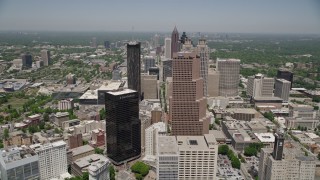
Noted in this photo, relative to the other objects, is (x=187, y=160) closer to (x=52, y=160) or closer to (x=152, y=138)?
(x=152, y=138)

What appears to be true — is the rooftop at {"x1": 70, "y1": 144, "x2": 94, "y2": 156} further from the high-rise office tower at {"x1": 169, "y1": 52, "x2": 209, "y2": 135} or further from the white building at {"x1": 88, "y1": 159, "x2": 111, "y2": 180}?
the high-rise office tower at {"x1": 169, "y1": 52, "x2": 209, "y2": 135}

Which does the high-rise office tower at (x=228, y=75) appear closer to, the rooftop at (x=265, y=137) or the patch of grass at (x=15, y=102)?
the rooftop at (x=265, y=137)

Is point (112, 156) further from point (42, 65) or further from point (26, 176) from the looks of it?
point (42, 65)

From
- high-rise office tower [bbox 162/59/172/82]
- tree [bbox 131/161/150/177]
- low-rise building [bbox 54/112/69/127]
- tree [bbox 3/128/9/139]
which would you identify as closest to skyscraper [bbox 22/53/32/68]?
high-rise office tower [bbox 162/59/172/82]

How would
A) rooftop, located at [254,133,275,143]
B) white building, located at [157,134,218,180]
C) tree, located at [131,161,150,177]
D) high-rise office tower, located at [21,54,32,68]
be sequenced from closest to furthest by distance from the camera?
1. white building, located at [157,134,218,180]
2. tree, located at [131,161,150,177]
3. rooftop, located at [254,133,275,143]
4. high-rise office tower, located at [21,54,32,68]

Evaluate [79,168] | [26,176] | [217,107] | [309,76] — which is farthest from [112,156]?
[309,76]

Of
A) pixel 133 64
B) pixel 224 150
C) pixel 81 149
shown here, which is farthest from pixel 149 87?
pixel 81 149
